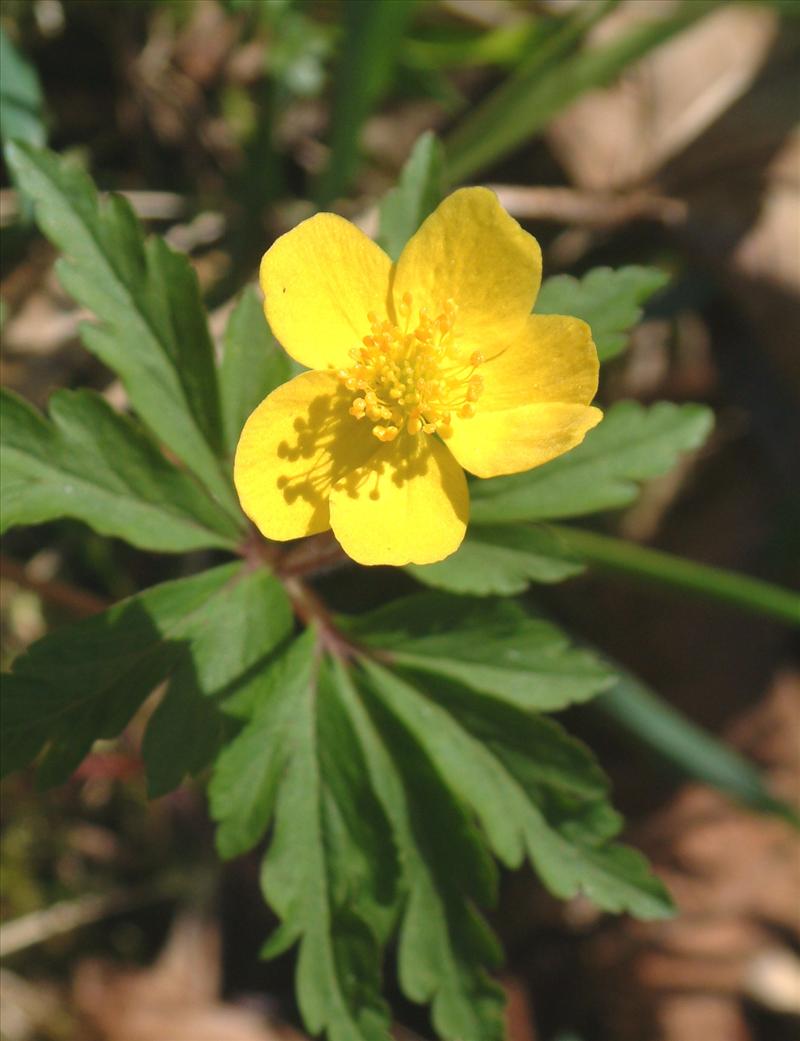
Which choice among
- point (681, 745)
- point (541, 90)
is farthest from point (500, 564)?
point (541, 90)

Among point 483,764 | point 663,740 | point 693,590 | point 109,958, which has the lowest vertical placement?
point 663,740

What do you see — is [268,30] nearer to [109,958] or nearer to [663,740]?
[663,740]

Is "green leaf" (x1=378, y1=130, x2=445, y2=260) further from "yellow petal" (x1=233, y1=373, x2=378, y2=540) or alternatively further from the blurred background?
the blurred background

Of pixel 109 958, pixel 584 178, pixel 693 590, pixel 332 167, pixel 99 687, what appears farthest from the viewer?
pixel 584 178

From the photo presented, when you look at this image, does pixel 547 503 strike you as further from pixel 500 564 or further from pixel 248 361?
pixel 248 361

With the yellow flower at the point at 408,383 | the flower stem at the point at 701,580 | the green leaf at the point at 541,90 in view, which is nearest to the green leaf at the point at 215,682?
the yellow flower at the point at 408,383

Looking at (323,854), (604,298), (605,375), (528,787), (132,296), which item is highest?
(132,296)

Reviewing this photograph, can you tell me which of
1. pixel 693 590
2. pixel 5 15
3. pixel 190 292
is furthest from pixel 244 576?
pixel 5 15

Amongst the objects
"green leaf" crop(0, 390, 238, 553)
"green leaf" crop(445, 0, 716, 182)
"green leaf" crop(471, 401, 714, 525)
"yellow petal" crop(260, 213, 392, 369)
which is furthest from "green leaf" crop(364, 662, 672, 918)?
"green leaf" crop(445, 0, 716, 182)
